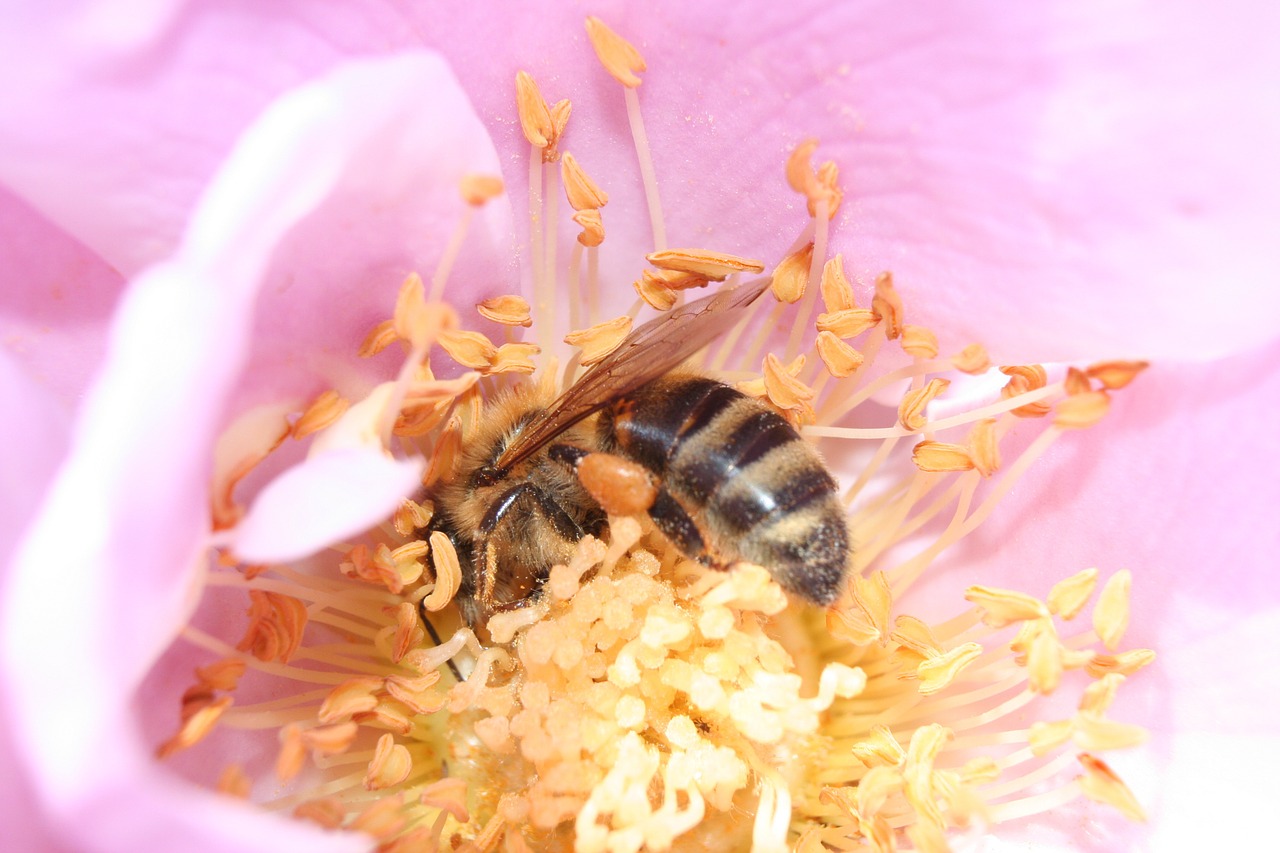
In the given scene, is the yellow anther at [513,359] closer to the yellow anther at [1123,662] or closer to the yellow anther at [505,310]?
the yellow anther at [505,310]

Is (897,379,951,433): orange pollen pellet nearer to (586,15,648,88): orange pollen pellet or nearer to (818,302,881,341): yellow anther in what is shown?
(818,302,881,341): yellow anther

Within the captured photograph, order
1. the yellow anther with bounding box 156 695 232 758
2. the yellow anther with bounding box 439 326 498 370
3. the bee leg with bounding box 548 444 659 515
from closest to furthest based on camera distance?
1. the yellow anther with bounding box 156 695 232 758
2. the bee leg with bounding box 548 444 659 515
3. the yellow anther with bounding box 439 326 498 370

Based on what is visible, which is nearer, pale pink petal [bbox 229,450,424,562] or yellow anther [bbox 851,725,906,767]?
pale pink petal [bbox 229,450,424,562]

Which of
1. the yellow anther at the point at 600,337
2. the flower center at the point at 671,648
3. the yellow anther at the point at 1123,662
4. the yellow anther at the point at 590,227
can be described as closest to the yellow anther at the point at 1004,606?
the flower center at the point at 671,648

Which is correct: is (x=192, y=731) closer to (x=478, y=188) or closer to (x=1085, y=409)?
(x=478, y=188)

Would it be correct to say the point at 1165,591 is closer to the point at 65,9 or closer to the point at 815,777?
the point at 815,777

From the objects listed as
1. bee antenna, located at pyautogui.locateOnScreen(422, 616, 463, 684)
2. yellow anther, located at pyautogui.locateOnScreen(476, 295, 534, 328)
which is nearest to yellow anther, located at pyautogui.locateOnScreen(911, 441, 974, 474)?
yellow anther, located at pyautogui.locateOnScreen(476, 295, 534, 328)
